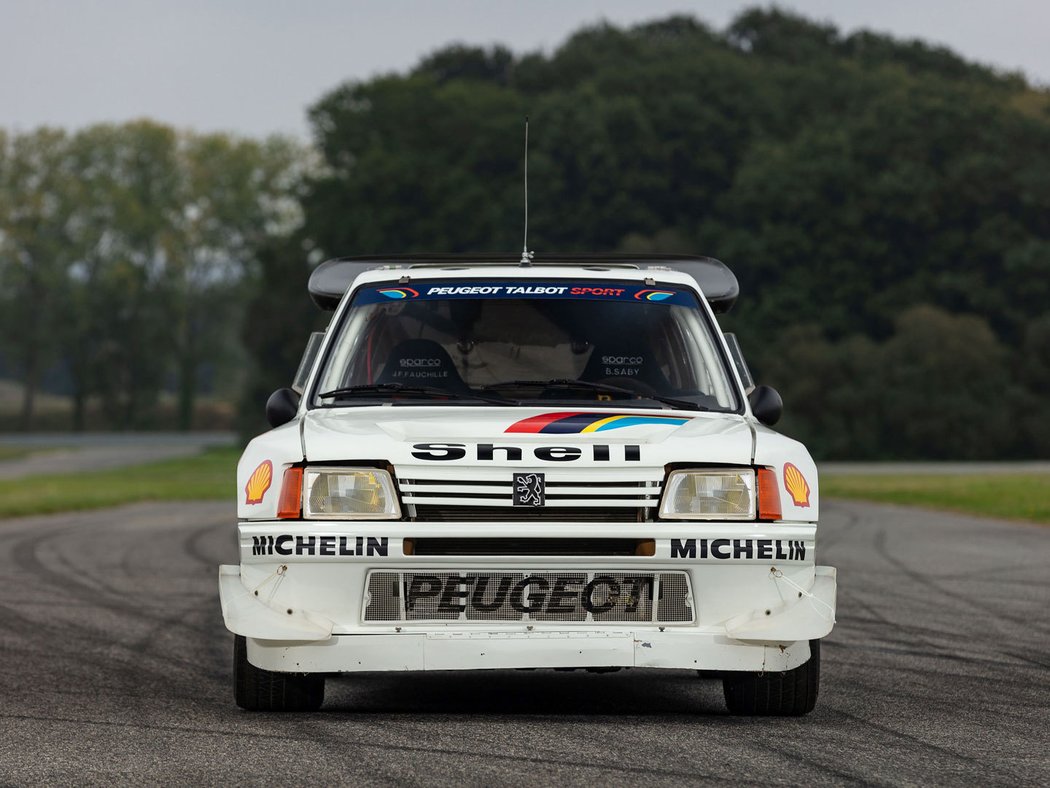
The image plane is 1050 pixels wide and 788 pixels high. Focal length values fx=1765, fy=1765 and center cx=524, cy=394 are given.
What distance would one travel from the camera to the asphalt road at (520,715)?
18.1ft

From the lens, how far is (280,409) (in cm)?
708

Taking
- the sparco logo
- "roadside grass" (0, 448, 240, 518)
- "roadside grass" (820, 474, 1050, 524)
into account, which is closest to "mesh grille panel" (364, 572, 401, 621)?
the sparco logo

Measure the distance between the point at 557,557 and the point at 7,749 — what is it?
1.97m

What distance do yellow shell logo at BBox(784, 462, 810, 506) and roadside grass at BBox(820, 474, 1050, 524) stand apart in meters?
16.4

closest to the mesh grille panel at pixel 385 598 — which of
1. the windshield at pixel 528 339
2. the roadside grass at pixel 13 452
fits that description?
the windshield at pixel 528 339

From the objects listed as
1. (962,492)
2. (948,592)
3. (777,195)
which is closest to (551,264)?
(948,592)

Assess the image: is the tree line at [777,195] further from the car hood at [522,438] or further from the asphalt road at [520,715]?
the car hood at [522,438]

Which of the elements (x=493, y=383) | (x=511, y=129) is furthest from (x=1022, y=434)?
(x=493, y=383)

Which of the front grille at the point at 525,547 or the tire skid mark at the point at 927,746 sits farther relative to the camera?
the front grille at the point at 525,547

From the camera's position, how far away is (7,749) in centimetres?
594

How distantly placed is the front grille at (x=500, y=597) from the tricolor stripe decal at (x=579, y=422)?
0.53 metres

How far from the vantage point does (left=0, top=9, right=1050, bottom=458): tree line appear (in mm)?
53969

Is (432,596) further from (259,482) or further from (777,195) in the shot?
(777,195)

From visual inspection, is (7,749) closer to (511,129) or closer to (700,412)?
(700,412)
